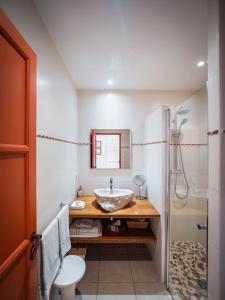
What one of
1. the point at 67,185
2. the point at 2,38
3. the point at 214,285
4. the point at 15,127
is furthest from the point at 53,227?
the point at 2,38

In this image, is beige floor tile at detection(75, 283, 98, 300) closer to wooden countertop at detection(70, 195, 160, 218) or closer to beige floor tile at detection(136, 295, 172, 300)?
beige floor tile at detection(136, 295, 172, 300)

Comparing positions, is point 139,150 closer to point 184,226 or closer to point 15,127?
point 184,226

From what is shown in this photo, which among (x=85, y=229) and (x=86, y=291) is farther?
(x=85, y=229)

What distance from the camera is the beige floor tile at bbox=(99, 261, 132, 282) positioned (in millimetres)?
1963

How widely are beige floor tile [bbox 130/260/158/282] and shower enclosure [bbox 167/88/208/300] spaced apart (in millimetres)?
228

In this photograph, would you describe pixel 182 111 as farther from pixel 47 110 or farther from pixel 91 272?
pixel 91 272

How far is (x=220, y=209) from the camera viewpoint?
880mm

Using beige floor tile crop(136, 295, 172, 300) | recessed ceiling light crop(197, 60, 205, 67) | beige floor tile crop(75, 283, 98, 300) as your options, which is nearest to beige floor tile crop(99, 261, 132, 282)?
beige floor tile crop(75, 283, 98, 300)

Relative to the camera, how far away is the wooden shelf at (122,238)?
2.00 metres

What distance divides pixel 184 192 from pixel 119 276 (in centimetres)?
131

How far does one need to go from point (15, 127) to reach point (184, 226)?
7.17 ft

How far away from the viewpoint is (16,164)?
33.3 inches

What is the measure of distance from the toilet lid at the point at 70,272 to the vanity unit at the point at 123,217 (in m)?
0.36

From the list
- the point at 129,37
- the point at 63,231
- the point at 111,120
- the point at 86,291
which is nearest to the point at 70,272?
the point at 63,231
